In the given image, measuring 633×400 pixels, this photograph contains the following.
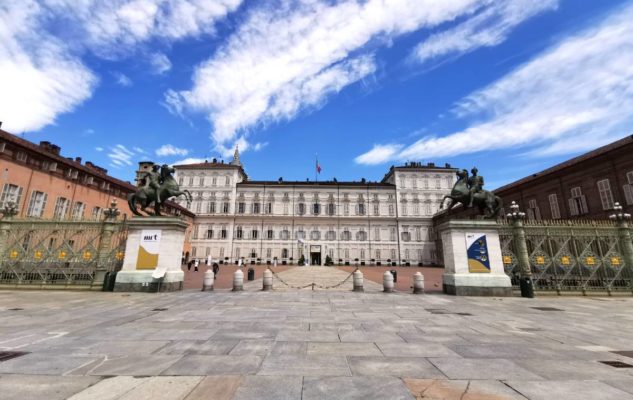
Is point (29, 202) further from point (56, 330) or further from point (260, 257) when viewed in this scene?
point (260, 257)

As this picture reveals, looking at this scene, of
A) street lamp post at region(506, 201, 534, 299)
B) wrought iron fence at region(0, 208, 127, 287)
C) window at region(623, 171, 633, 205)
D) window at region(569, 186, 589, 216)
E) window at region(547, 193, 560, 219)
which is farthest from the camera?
window at region(547, 193, 560, 219)

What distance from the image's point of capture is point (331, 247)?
52.1 m

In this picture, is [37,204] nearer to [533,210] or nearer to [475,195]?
[475,195]

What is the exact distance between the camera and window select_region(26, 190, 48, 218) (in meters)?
22.3

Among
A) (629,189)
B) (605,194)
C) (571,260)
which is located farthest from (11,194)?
(605,194)

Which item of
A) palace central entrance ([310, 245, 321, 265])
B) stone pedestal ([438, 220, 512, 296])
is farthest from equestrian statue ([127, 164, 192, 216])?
palace central entrance ([310, 245, 321, 265])

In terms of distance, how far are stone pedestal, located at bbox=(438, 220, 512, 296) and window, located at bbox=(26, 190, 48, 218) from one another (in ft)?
97.7

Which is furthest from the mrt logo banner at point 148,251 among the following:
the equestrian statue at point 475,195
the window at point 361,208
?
the window at point 361,208

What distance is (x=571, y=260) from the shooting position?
12.2 metres

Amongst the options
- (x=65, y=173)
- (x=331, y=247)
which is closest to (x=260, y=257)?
(x=331, y=247)

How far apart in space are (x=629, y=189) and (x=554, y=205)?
21.8ft

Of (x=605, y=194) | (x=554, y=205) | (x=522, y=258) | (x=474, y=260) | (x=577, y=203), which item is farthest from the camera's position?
(x=554, y=205)

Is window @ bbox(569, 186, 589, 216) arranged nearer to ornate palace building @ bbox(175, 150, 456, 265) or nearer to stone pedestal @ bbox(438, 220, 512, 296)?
stone pedestal @ bbox(438, 220, 512, 296)

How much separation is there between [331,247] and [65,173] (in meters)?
38.5
